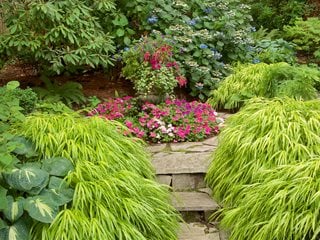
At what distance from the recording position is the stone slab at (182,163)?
3832 mm

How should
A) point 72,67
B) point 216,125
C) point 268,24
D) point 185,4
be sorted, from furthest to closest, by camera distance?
1. point 268,24
2. point 185,4
3. point 72,67
4. point 216,125

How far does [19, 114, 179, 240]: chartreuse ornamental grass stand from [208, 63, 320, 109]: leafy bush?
1912 millimetres

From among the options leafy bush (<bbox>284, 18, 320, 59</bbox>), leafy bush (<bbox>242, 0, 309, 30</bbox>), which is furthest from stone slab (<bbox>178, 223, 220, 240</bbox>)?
leafy bush (<bbox>242, 0, 309, 30</bbox>)

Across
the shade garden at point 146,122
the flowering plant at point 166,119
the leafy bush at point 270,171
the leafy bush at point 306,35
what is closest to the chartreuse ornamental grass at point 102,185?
the shade garden at point 146,122

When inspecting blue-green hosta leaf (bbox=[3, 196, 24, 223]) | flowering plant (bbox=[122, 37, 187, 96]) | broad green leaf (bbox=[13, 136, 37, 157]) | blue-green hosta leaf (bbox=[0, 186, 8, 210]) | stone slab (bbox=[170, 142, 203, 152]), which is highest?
flowering plant (bbox=[122, 37, 187, 96])

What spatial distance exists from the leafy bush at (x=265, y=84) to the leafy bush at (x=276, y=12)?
250cm

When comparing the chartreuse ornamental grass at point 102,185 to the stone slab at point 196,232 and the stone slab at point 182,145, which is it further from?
the stone slab at point 182,145

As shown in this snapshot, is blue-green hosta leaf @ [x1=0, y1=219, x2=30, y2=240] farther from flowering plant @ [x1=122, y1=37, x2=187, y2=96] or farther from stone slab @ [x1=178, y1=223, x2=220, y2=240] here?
flowering plant @ [x1=122, y1=37, x2=187, y2=96]

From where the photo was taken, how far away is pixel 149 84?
4.91 metres

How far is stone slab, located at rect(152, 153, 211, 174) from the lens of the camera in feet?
12.6

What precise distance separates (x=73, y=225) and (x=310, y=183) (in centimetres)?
144

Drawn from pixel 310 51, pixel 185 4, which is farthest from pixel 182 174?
pixel 310 51

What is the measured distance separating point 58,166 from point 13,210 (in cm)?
43

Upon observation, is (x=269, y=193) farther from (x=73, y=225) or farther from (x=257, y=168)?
(x=73, y=225)
